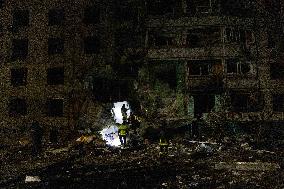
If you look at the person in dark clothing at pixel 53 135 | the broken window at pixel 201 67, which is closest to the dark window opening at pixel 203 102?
the broken window at pixel 201 67

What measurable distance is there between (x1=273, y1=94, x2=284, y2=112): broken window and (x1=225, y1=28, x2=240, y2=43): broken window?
558cm

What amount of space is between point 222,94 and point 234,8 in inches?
278

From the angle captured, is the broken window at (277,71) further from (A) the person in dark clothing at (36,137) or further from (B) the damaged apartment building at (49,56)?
(A) the person in dark clothing at (36,137)

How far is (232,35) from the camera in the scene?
27.5 m

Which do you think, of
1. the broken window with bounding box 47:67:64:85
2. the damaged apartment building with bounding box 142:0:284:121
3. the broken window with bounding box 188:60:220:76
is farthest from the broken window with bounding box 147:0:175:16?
the broken window with bounding box 47:67:64:85

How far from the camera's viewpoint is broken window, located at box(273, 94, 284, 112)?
89.1 ft

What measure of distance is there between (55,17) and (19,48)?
432 centimetres

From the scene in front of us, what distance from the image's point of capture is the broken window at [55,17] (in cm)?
3039

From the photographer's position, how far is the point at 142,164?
14.8m

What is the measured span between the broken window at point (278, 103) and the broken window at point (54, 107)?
17588 mm

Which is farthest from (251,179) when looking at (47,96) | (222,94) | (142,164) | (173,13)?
(47,96)

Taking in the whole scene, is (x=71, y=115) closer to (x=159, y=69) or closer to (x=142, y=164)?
(x=159, y=69)

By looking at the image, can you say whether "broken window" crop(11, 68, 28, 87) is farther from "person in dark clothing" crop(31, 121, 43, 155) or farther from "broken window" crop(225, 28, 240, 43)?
"broken window" crop(225, 28, 240, 43)

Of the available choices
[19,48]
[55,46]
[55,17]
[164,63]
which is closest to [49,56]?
[55,46]
